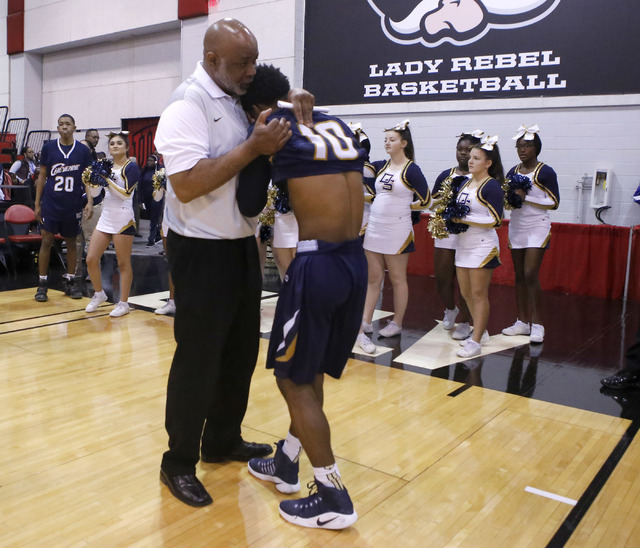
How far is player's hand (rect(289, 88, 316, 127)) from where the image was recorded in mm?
2332

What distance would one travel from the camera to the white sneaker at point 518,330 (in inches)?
223

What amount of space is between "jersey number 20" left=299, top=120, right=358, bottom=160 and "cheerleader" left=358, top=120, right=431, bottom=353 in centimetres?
280

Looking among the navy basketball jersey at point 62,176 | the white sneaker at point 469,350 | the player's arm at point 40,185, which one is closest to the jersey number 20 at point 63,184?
the navy basketball jersey at point 62,176

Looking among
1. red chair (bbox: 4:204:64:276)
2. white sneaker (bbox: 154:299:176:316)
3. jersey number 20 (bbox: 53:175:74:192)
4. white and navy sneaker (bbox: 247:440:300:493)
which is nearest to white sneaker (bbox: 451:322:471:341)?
→ white sneaker (bbox: 154:299:176:316)

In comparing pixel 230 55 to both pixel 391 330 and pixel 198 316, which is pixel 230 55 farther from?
pixel 391 330

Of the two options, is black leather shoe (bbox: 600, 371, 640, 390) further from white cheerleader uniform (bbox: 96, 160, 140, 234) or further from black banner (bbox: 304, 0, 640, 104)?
black banner (bbox: 304, 0, 640, 104)

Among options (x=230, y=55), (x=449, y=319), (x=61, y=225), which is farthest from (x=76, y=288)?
(x=230, y=55)

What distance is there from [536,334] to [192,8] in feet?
30.7

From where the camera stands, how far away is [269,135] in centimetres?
222

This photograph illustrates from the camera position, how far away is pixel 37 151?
15.9 meters

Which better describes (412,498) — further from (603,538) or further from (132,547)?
(132,547)

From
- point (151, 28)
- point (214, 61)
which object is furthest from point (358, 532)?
point (151, 28)

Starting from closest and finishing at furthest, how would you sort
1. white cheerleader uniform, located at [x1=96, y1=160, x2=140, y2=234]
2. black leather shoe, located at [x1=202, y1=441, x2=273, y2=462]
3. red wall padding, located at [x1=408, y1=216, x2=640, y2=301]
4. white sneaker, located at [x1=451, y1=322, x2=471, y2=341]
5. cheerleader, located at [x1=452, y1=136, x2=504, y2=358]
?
black leather shoe, located at [x1=202, y1=441, x2=273, y2=462]
cheerleader, located at [x1=452, y1=136, x2=504, y2=358]
white sneaker, located at [x1=451, y1=322, x2=471, y2=341]
white cheerleader uniform, located at [x1=96, y1=160, x2=140, y2=234]
red wall padding, located at [x1=408, y1=216, x2=640, y2=301]

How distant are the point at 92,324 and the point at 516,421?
12.2ft
